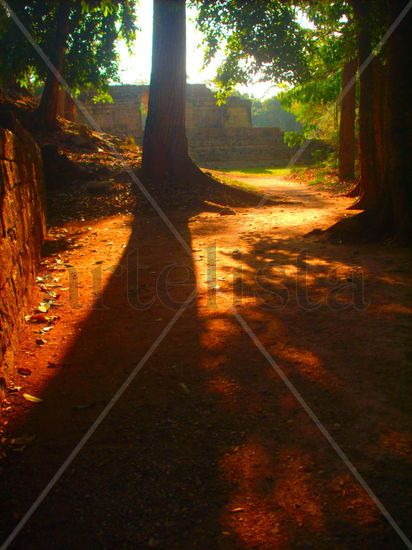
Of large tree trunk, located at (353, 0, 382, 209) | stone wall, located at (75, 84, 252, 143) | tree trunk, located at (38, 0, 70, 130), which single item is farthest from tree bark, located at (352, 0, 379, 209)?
stone wall, located at (75, 84, 252, 143)

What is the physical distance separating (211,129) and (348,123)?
949 inches

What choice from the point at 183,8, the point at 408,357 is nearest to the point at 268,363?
the point at 408,357

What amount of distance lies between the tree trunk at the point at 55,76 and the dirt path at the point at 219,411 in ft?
35.4

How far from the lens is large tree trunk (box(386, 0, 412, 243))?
6.69m

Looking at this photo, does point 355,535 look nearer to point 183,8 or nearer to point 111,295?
point 111,295

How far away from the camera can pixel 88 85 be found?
19.0m

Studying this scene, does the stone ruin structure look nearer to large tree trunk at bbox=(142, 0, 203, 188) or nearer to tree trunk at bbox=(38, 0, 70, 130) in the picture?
tree trunk at bbox=(38, 0, 70, 130)

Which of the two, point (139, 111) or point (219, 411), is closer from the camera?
point (219, 411)

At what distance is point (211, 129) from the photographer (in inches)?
1555

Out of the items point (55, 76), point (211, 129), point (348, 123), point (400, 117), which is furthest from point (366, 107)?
point (211, 129)

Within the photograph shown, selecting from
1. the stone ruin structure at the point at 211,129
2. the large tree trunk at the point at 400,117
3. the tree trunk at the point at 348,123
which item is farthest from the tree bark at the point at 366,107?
the stone ruin structure at the point at 211,129

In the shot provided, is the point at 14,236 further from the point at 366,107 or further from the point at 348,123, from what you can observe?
the point at 348,123

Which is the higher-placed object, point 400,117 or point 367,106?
point 367,106

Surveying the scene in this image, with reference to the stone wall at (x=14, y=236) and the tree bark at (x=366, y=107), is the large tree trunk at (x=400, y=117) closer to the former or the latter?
the tree bark at (x=366, y=107)
